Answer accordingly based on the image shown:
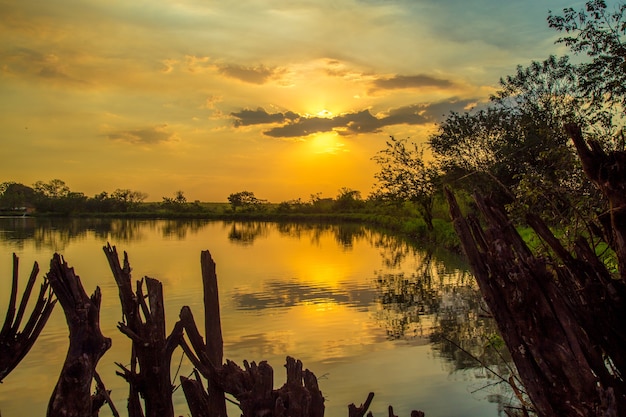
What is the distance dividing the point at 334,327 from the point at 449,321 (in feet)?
10.2

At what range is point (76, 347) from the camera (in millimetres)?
3502

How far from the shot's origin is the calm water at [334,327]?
9289 millimetres

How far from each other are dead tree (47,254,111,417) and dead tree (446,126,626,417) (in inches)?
101

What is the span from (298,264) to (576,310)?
82.4 ft

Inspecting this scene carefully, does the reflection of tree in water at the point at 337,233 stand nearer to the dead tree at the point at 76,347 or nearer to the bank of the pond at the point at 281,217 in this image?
the bank of the pond at the point at 281,217

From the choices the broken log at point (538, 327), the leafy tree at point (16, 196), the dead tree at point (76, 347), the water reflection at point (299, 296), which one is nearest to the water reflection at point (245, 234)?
the water reflection at point (299, 296)

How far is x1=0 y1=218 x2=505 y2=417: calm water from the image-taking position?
9289 millimetres

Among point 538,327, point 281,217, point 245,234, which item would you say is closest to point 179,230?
point 245,234

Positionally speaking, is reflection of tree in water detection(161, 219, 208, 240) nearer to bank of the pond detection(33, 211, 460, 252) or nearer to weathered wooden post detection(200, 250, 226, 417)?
bank of the pond detection(33, 211, 460, 252)

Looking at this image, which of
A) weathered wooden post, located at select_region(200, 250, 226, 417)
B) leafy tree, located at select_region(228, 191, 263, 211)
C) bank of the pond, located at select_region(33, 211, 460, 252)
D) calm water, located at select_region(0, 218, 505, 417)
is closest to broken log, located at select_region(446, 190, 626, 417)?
weathered wooden post, located at select_region(200, 250, 226, 417)

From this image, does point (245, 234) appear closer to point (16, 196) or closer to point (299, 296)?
point (299, 296)

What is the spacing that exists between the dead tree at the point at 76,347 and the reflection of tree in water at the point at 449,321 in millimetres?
4005

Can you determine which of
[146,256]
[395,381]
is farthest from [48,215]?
[395,381]

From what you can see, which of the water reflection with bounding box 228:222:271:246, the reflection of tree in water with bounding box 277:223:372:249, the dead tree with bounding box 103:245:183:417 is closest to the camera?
the dead tree with bounding box 103:245:183:417
